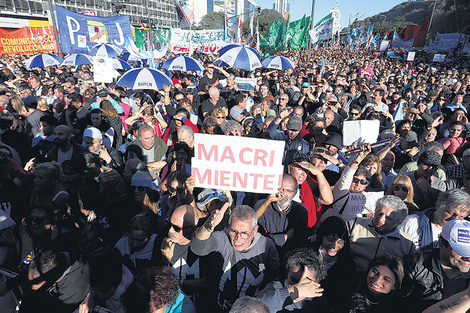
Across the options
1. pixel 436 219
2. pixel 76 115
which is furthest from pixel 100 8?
pixel 436 219

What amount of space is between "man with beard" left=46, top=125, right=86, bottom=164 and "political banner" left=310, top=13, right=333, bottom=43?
1348 cm

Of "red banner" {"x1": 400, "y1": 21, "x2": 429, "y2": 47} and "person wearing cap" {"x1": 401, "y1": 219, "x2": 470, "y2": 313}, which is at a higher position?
"red banner" {"x1": 400, "y1": 21, "x2": 429, "y2": 47}

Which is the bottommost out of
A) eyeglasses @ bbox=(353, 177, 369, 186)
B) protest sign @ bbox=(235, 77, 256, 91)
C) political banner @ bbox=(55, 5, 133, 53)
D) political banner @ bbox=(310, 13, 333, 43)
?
eyeglasses @ bbox=(353, 177, 369, 186)

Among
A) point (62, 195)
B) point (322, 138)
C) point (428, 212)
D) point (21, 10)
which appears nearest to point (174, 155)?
point (62, 195)

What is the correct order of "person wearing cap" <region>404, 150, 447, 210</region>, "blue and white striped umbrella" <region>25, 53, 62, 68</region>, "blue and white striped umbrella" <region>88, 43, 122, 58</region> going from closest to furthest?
"person wearing cap" <region>404, 150, 447, 210</region> < "blue and white striped umbrella" <region>88, 43, 122, 58</region> < "blue and white striped umbrella" <region>25, 53, 62, 68</region>

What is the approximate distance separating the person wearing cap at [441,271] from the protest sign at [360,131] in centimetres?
213

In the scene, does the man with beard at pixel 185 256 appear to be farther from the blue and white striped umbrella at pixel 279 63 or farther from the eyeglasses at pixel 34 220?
the blue and white striped umbrella at pixel 279 63

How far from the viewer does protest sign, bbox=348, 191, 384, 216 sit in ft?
10.4

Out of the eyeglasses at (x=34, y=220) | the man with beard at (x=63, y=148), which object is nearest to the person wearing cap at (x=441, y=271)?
→ the eyeglasses at (x=34, y=220)

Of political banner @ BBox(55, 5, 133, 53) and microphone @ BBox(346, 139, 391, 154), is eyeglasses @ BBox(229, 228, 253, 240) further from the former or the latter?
political banner @ BBox(55, 5, 133, 53)

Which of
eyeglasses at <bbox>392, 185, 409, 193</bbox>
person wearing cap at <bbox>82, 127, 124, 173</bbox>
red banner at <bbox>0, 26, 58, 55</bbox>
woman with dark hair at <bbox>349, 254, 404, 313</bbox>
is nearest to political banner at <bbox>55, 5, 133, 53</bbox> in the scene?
person wearing cap at <bbox>82, 127, 124, 173</bbox>

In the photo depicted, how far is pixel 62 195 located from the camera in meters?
3.27

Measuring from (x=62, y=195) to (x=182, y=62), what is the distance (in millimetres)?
7326

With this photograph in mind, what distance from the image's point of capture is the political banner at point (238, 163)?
2752 mm
